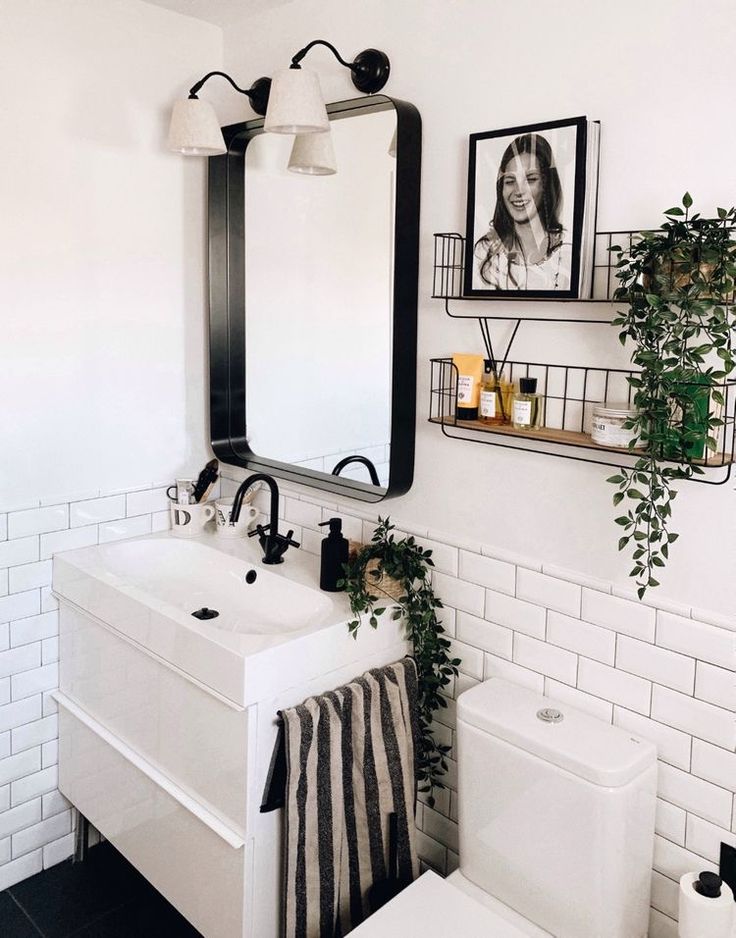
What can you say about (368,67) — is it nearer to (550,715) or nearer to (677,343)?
(677,343)

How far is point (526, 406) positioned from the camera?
1833 millimetres

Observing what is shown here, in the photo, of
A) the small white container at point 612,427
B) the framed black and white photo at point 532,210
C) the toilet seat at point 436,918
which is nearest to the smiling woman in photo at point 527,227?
the framed black and white photo at point 532,210

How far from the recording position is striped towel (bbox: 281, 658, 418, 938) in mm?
1851

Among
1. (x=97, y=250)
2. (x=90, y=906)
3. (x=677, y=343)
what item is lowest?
(x=90, y=906)

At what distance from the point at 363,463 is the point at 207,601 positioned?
59 centimetres

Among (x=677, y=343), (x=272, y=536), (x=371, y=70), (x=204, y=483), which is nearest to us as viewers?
(x=677, y=343)

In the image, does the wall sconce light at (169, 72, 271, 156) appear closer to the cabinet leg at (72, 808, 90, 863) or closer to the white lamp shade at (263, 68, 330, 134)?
the white lamp shade at (263, 68, 330, 134)

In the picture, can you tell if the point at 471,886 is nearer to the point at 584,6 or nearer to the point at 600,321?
the point at 600,321

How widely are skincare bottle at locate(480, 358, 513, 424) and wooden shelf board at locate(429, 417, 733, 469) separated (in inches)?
0.8

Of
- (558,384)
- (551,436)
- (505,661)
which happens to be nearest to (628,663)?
(505,661)

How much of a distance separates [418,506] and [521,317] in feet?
1.86

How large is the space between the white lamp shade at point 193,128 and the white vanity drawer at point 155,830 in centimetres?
157

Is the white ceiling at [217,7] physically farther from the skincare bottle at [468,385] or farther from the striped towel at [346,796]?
the striped towel at [346,796]

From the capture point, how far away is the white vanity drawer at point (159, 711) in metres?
1.88
